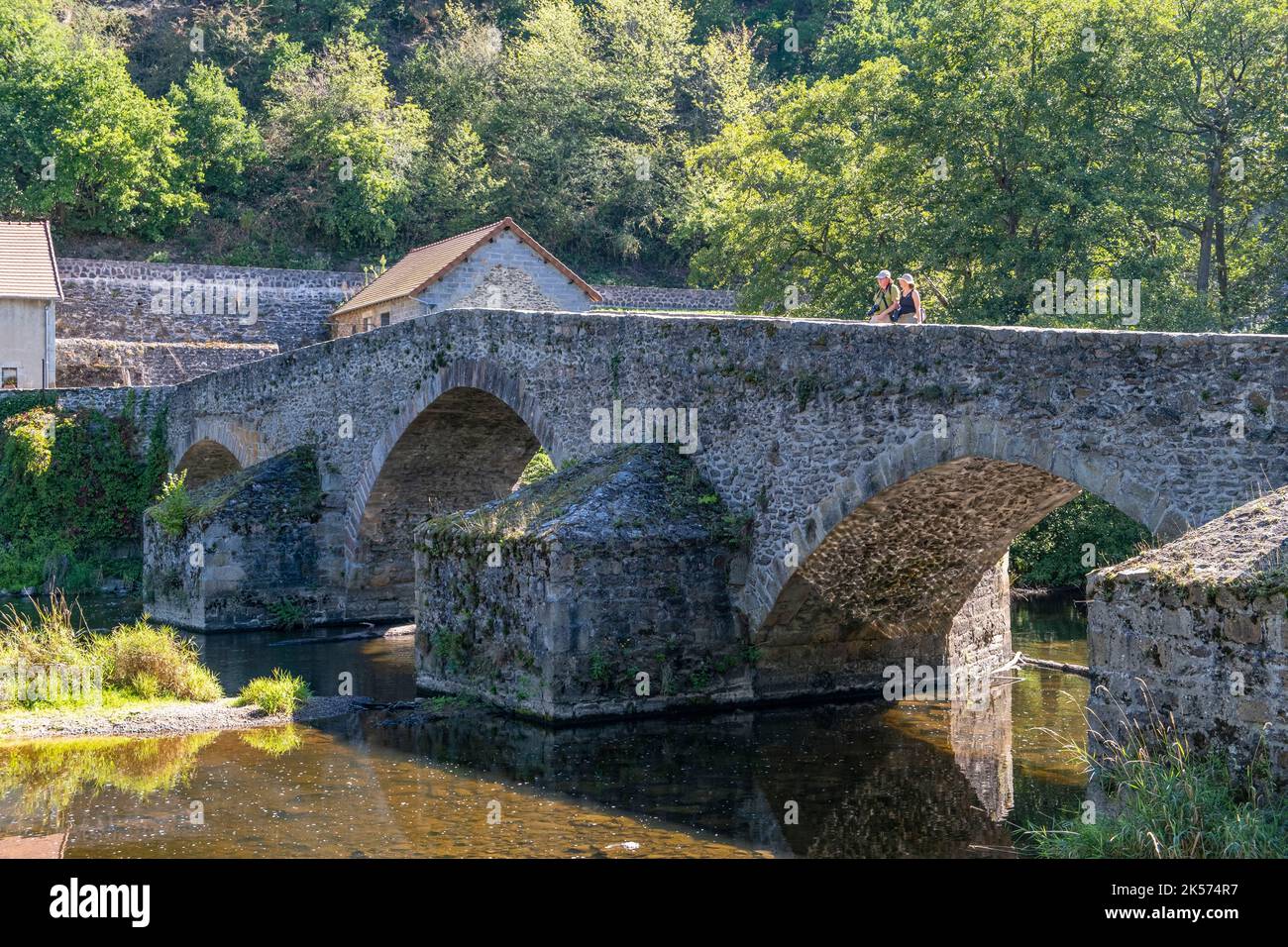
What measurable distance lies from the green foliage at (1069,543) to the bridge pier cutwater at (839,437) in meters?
6.22

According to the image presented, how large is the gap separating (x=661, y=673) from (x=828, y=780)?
2.52 m

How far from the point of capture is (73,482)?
2875cm

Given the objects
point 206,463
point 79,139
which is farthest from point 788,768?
point 79,139

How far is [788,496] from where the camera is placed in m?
13.2

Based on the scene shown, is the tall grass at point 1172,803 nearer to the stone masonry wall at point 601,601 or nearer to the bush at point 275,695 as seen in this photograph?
the stone masonry wall at point 601,601

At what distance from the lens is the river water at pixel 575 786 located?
962cm

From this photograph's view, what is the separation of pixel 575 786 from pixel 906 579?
4.46 m

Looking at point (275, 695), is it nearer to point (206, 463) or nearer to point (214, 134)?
point (206, 463)

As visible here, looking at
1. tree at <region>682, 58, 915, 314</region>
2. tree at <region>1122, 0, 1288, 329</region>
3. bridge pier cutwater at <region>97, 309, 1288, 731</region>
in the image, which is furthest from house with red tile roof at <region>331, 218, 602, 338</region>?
tree at <region>1122, 0, 1288, 329</region>

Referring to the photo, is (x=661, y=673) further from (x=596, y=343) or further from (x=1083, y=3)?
(x=1083, y=3)

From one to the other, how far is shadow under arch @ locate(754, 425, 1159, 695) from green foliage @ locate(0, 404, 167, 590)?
699 inches

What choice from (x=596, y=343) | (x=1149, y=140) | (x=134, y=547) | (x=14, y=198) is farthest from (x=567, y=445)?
(x=14, y=198)

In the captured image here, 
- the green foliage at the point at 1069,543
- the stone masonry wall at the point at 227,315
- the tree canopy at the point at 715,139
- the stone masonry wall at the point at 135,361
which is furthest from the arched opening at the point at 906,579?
the stone masonry wall at the point at 135,361

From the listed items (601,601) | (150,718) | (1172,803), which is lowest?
(150,718)
